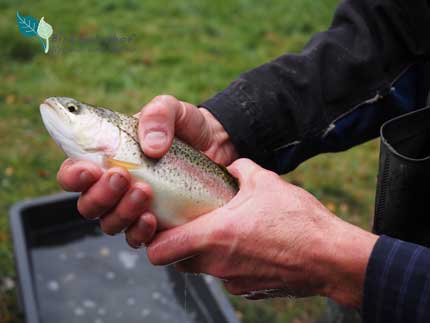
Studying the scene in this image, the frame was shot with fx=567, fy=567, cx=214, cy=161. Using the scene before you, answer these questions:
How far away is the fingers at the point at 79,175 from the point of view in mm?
1506

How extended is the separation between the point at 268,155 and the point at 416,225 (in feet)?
1.91

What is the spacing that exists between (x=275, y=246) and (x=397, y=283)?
12.4 inches

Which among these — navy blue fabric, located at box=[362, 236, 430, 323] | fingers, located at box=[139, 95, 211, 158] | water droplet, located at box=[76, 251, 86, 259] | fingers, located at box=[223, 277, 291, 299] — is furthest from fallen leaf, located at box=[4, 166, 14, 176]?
navy blue fabric, located at box=[362, 236, 430, 323]

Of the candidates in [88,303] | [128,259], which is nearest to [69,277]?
[88,303]

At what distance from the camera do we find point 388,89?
2.04m

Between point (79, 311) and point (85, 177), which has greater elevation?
point (85, 177)

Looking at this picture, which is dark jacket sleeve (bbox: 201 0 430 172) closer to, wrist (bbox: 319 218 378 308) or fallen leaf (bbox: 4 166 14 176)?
wrist (bbox: 319 218 378 308)

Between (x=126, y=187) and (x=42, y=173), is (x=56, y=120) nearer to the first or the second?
(x=126, y=187)

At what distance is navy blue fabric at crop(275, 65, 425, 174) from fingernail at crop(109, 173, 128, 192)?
0.73 m

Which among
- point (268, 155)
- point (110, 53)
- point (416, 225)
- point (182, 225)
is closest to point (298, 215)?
point (182, 225)

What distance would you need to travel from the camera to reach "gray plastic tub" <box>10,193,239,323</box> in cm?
290

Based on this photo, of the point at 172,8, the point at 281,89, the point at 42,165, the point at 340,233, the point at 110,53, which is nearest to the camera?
the point at 340,233

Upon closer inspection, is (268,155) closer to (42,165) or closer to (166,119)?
(166,119)

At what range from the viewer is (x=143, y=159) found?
160 centimetres
